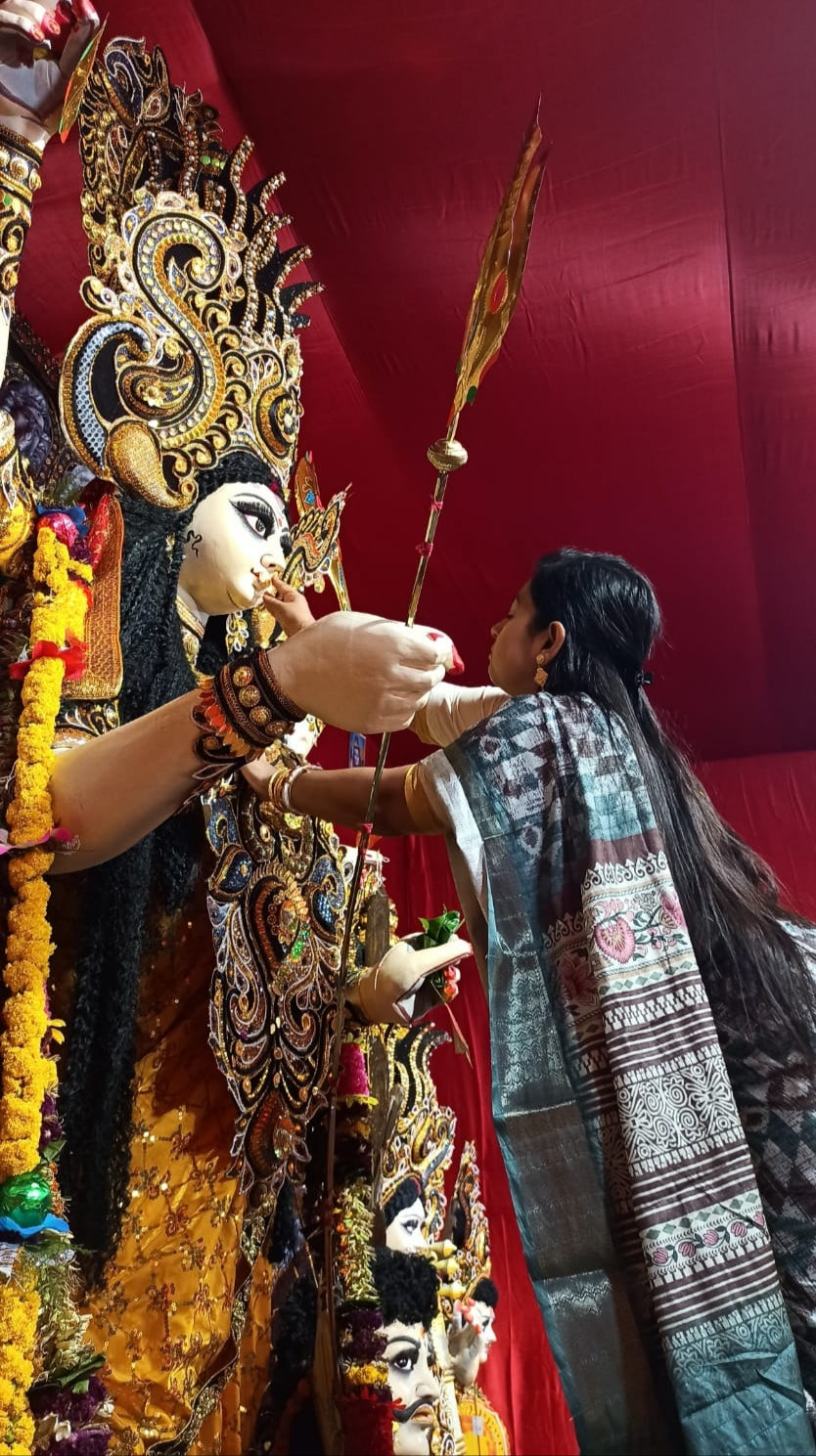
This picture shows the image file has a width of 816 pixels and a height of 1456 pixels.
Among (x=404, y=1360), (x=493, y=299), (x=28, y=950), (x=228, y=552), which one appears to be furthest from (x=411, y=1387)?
(x=493, y=299)

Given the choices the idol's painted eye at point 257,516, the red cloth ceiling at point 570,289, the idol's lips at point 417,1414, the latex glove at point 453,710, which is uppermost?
the red cloth ceiling at point 570,289

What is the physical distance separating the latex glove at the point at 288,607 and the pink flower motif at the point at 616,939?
2.32 feet

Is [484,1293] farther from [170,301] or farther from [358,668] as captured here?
[170,301]

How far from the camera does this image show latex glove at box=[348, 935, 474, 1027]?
6.71 ft

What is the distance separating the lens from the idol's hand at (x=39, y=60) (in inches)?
61.2

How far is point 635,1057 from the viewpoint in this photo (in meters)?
1.33

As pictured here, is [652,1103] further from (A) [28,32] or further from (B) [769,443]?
(B) [769,443]

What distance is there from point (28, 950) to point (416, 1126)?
117 cm

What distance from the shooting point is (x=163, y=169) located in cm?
219

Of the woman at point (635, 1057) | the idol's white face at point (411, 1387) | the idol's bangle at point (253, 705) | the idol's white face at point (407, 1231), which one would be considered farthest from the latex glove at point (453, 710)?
the idol's white face at point (411, 1387)

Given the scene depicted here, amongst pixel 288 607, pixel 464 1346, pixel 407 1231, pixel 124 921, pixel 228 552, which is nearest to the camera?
pixel 124 921

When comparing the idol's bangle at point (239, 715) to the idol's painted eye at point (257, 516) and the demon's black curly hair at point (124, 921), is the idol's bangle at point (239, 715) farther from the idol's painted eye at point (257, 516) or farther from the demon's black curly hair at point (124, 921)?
the idol's painted eye at point (257, 516)

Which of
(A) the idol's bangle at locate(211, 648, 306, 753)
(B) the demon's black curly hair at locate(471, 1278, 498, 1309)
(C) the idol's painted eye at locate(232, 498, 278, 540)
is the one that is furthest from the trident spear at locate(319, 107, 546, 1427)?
(B) the demon's black curly hair at locate(471, 1278, 498, 1309)

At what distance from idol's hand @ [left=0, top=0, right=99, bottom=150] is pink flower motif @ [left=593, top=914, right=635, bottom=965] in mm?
1320
